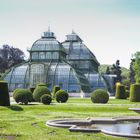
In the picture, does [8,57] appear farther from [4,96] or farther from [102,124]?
[102,124]

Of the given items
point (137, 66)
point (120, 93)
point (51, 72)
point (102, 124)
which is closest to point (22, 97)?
point (102, 124)

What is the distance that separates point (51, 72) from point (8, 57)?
3848cm

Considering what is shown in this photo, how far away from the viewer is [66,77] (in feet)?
280

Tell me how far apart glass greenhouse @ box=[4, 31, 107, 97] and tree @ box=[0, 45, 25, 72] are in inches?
993

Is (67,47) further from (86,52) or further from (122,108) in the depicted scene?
(122,108)

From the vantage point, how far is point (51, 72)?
87.9 meters

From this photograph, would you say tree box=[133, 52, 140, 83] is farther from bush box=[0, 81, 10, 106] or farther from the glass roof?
bush box=[0, 81, 10, 106]

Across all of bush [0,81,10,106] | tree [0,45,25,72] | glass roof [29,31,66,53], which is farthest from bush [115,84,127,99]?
tree [0,45,25,72]

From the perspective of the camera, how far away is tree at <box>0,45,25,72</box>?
120m

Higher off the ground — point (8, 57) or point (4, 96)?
point (8, 57)

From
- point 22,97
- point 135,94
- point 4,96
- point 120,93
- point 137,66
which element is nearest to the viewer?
point 4,96

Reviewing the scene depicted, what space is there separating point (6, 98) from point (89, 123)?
14866 mm

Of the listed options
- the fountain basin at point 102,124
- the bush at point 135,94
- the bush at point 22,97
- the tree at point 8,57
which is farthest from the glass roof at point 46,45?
the fountain basin at point 102,124

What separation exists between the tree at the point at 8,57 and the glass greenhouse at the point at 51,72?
25211 mm
